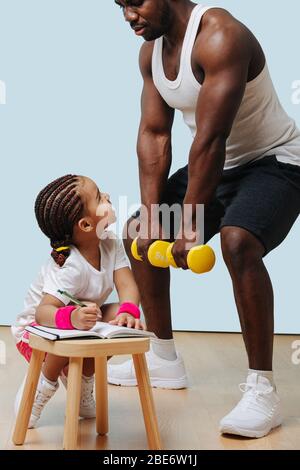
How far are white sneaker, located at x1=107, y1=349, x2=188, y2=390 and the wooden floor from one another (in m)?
0.03

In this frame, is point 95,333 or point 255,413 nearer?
point 95,333

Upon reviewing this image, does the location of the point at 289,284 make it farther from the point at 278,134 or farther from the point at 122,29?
the point at 278,134

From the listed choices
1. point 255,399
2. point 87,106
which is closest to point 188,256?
point 255,399

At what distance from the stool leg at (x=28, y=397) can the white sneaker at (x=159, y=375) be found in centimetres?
66

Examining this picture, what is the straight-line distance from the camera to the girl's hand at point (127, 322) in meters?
1.95

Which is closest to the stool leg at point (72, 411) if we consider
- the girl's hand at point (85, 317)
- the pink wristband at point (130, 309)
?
the girl's hand at point (85, 317)

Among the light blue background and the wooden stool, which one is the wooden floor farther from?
the light blue background

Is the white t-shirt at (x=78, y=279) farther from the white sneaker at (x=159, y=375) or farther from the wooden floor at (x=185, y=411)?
the white sneaker at (x=159, y=375)

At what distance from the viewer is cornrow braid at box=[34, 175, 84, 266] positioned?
6.63 feet

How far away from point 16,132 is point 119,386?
154cm

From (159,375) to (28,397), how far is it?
713mm

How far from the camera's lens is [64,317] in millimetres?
1908

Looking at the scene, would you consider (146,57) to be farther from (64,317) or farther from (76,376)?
(76,376)

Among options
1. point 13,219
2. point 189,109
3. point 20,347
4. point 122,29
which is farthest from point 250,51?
point 13,219
